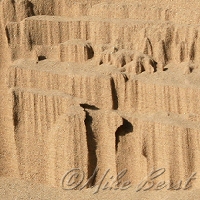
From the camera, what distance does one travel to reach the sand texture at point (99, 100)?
7.34 metres

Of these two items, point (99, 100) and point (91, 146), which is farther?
point (99, 100)

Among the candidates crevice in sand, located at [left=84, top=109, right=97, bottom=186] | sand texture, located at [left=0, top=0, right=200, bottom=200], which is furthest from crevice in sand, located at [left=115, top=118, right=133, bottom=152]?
crevice in sand, located at [left=84, top=109, right=97, bottom=186]

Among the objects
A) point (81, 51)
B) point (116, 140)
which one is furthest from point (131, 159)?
point (81, 51)

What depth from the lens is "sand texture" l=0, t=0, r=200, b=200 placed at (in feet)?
24.1

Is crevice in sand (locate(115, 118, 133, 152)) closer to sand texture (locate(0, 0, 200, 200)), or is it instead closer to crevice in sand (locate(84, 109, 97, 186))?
sand texture (locate(0, 0, 200, 200))

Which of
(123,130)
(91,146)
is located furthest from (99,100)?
(91,146)

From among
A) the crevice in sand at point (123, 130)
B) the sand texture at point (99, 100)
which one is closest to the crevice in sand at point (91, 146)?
the sand texture at point (99, 100)

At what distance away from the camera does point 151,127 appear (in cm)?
741

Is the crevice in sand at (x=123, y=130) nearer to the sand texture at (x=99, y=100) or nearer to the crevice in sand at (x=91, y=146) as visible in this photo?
the sand texture at (x=99, y=100)

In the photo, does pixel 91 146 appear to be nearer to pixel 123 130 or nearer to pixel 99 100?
pixel 123 130

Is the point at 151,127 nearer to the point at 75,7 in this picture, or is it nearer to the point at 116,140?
the point at 116,140

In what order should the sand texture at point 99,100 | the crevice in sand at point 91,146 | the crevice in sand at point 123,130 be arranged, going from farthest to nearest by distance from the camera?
the crevice in sand at point 123,130
the crevice in sand at point 91,146
the sand texture at point 99,100

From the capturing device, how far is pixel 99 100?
26.1 ft

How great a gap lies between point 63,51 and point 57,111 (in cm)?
140
